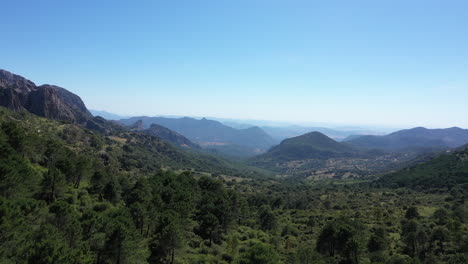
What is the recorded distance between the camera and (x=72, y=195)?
54750mm

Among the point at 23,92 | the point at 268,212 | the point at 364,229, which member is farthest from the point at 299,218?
the point at 23,92

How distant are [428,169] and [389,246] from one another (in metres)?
164

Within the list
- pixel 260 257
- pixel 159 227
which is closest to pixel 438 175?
pixel 260 257

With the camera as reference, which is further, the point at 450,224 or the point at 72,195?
the point at 450,224

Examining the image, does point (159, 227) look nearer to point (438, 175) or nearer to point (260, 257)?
point (260, 257)

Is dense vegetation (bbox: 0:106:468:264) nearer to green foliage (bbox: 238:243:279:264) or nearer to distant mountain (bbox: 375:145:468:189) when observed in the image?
green foliage (bbox: 238:243:279:264)

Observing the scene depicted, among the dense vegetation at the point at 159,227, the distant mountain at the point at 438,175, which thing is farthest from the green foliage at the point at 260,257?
the distant mountain at the point at 438,175

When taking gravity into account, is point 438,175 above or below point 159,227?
below

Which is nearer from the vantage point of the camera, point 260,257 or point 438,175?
point 260,257

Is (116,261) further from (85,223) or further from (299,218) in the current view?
(299,218)

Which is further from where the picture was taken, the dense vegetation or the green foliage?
the green foliage

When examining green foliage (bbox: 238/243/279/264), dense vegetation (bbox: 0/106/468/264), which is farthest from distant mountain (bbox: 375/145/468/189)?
green foliage (bbox: 238/243/279/264)

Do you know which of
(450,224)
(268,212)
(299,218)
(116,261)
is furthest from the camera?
(299,218)

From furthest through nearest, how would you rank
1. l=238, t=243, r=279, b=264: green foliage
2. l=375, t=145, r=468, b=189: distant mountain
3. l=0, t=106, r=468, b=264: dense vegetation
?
l=375, t=145, r=468, b=189: distant mountain, l=238, t=243, r=279, b=264: green foliage, l=0, t=106, r=468, b=264: dense vegetation
